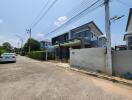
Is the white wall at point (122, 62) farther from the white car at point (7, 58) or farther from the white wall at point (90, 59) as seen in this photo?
the white car at point (7, 58)

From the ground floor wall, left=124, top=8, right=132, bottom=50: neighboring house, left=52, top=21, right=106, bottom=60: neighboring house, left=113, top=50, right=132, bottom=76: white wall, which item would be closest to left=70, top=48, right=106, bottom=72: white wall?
the ground floor wall

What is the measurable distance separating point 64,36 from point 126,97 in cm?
3295

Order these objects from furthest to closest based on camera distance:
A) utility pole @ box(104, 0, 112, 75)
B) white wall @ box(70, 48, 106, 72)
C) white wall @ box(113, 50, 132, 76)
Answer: white wall @ box(70, 48, 106, 72)
utility pole @ box(104, 0, 112, 75)
white wall @ box(113, 50, 132, 76)

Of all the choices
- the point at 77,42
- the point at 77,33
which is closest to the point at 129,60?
the point at 77,42

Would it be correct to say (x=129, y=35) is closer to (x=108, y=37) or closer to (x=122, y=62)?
(x=108, y=37)

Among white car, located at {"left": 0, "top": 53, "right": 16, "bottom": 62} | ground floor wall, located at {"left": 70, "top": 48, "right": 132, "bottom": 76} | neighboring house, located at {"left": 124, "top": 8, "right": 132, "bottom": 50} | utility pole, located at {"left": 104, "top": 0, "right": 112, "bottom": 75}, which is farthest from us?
white car, located at {"left": 0, "top": 53, "right": 16, "bottom": 62}

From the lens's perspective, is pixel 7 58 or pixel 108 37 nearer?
pixel 108 37

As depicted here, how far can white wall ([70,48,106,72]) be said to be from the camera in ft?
45.2

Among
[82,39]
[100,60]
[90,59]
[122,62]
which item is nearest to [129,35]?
[90,59]

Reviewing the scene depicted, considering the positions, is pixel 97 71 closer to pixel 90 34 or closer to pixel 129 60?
pixel 129 60

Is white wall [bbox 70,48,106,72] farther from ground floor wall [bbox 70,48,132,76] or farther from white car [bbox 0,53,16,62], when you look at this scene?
white car [bbox 0,53,16,62]

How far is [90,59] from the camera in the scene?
51.5ft

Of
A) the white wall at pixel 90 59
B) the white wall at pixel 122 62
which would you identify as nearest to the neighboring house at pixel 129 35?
the white wall at pixel 90 59

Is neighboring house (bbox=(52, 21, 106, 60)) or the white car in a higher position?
neighboring house (bbox=(52, 21, 106, 60))
